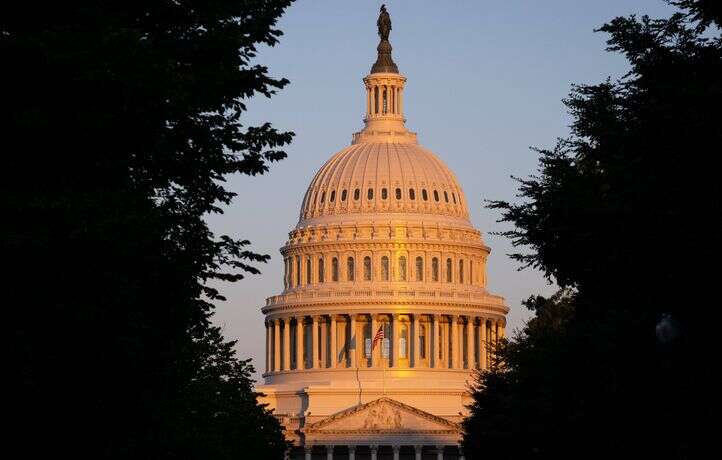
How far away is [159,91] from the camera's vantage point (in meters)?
37.6

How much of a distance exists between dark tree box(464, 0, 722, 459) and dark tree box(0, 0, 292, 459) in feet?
26.1

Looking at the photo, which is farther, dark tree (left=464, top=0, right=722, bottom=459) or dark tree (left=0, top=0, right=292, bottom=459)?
dark tree (left=464, top=0, right=722, bottom=459)

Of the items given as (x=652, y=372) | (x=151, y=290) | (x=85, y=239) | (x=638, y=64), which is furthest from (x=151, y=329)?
(x=638, y=64)

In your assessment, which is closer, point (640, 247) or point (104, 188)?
point (104, 188)

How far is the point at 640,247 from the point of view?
4484 cm

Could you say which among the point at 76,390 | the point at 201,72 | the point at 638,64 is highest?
the point at 638,64

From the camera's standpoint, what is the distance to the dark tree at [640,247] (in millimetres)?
42125

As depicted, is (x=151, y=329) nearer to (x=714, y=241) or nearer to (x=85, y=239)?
(x=85, y=239)

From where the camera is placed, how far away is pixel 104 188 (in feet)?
127

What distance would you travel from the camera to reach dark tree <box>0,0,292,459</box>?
36.2m

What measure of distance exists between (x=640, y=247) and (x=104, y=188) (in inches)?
470

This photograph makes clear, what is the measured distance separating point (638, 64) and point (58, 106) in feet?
58.8

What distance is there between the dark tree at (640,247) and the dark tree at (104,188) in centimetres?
795

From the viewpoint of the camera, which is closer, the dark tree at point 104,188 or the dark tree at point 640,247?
the dark tree at point 104,188
